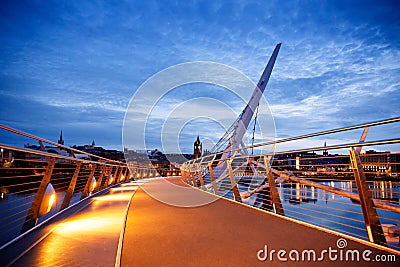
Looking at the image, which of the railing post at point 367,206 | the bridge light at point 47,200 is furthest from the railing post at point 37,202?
the railing post at point 367,206

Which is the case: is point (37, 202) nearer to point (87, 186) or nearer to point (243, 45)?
point (87, 186)

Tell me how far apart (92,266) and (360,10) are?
25890 millimetres

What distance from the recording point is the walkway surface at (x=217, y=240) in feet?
7.07

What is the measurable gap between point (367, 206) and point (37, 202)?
3094 millimetres

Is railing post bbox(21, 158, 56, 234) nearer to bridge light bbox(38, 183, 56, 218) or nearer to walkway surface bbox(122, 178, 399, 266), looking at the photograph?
bridge light bbox(38, 183, 56, 218)

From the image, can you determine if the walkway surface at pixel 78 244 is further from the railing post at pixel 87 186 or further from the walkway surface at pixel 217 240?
the railing post at pixel 87 186

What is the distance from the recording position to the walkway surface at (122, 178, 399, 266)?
2.15 m

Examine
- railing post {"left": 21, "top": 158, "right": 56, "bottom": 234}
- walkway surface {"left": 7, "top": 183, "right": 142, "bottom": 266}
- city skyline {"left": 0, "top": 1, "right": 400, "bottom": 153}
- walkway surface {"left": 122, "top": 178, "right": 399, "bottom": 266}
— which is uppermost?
city skyline {"left": 0, "top": 1, "right": 400, "bottom": 153}

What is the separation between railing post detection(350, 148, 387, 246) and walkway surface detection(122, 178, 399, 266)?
0.17 metres

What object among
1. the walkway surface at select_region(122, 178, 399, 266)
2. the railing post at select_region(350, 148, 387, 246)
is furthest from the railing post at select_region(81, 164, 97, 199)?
the railing post at select_region(350, 148, 387, 246)

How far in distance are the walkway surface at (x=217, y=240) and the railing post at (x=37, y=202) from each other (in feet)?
3.00

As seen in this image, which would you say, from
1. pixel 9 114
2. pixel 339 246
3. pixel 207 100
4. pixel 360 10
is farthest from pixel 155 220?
pixel 9 114

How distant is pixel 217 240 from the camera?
2.77 meters

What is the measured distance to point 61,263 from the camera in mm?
2125
